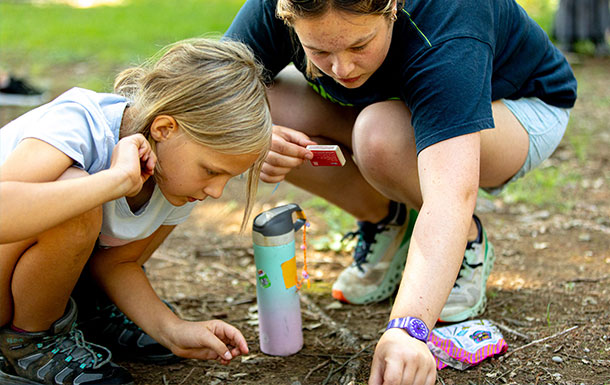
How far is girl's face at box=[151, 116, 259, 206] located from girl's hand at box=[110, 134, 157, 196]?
54 millimetres

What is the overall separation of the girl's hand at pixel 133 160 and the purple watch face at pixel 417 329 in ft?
2.32

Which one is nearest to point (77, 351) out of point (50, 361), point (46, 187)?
point (50, 361)

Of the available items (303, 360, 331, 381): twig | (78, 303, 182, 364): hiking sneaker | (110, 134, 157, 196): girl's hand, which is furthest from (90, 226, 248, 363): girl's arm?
(110, 134, 157, 196): girl's hand

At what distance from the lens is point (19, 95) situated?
4766 mm

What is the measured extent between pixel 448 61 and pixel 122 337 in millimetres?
1226

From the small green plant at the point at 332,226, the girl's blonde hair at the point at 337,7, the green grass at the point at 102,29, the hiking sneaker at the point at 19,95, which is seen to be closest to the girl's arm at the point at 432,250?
the girl's blonde hair at the point at 337,7

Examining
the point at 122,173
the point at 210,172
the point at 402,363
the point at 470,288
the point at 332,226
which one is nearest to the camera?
the point at 402,363

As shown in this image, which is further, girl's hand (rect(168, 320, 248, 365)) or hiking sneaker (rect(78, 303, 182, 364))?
hiking sneaker (rect(78, 303, 182, 364))

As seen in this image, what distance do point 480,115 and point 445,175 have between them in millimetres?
190

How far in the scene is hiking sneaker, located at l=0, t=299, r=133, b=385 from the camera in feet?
5.48

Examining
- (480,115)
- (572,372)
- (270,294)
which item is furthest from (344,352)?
(480,115)

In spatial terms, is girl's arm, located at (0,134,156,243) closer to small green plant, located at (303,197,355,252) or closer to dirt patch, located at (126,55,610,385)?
dirt patch, located at (126,55,610,385)

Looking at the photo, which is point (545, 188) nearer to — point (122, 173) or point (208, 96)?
point (208, 96)

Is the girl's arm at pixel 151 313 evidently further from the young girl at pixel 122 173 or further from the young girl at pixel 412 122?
the young girl at pixel 412 122
